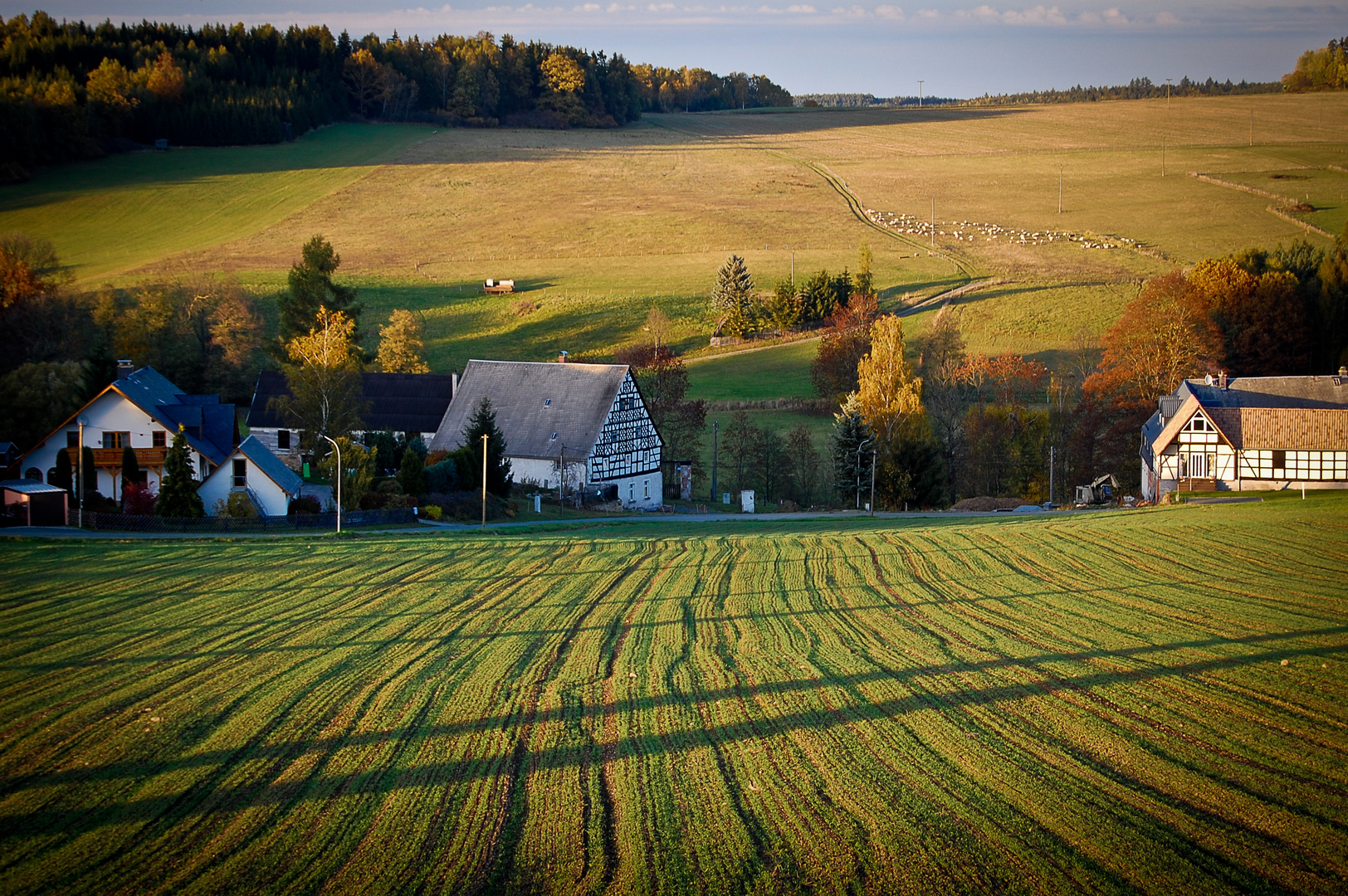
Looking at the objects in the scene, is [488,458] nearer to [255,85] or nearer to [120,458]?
[120,458]

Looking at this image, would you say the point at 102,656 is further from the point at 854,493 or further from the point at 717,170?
the point at 717,170

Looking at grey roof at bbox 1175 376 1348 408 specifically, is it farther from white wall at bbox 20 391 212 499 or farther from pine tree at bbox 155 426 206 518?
white wall at bbox 20 391 212 499

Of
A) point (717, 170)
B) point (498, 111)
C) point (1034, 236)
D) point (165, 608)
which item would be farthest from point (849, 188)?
point (165, 608)

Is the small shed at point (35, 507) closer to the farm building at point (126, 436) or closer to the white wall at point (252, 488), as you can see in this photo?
the white wall at point (252, 488)

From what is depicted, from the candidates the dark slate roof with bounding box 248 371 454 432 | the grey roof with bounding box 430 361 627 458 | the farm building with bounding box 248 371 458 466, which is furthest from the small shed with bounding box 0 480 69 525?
the dark slate roof with bounding box 248 371 454 432

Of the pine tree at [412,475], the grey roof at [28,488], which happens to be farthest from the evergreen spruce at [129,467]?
the pine tree at [412,475]

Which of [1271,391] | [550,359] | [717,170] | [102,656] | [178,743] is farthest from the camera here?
[717,170]
